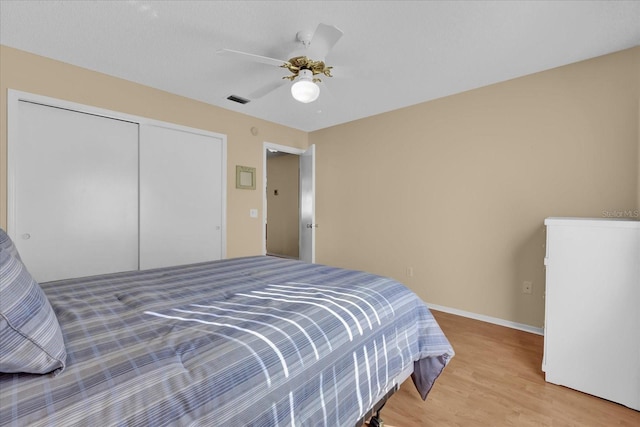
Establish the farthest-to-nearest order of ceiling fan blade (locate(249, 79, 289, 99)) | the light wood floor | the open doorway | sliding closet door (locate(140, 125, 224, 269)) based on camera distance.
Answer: the open doorway
sliding closet door (locate(140, 125, 224, 269))
ceiling fan blade (locate(249, 79, 289, 99))
the light wood floor

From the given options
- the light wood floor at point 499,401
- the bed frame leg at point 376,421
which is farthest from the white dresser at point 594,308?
the bed frame leg at point 376,421

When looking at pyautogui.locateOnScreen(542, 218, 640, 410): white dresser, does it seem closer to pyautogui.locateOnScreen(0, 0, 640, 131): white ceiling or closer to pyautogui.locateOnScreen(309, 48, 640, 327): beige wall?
pyautogui.locateOnScreen(309, 48, 640, 327): beige wall

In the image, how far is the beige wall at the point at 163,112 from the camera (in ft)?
7.69

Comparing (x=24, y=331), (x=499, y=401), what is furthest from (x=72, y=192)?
(x=499, y=401)

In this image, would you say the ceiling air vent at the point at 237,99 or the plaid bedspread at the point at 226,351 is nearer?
the plaid bedspread at the point at 226,351

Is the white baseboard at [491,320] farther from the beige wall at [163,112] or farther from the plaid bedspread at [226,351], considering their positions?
the beige wall at [163,112]

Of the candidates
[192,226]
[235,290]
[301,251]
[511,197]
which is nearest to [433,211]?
[511,197]

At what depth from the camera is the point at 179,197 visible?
3324mm

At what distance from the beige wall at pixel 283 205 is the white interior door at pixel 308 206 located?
2.04 meters

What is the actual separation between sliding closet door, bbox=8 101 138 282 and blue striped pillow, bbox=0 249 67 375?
222 centimetres

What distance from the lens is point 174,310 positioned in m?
1.23

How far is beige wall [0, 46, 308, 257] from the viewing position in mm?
2344

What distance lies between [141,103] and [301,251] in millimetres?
2751

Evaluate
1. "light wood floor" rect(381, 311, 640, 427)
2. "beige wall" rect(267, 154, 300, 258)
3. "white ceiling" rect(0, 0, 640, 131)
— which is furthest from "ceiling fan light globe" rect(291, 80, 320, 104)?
"beige wall" rect(267, 154, 300, 258)
